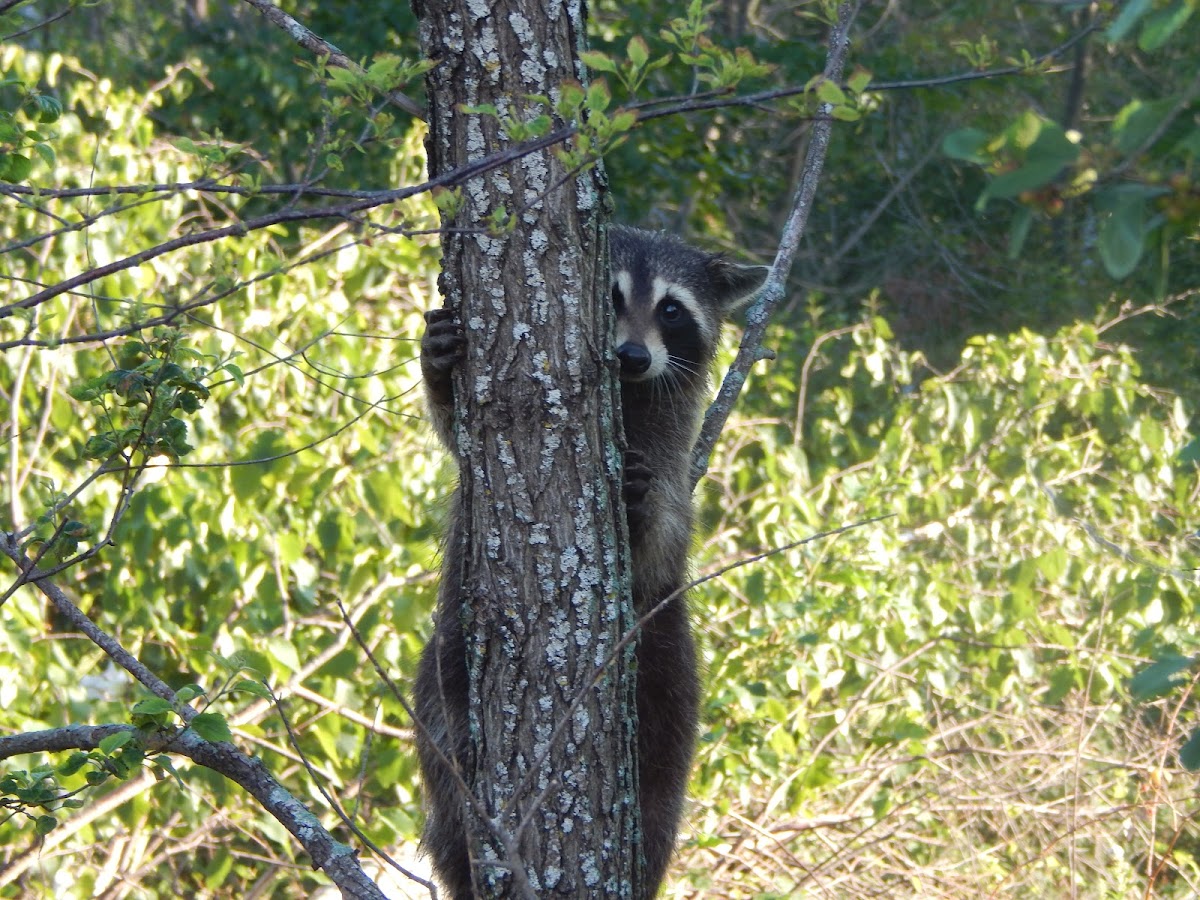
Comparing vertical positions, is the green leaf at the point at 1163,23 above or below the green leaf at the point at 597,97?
below

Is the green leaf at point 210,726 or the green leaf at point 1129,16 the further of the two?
the green leaf at point 210,726

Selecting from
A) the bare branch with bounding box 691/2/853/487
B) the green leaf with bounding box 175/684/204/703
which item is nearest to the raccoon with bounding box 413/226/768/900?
the bare branch with bounding box 691/2/853/487

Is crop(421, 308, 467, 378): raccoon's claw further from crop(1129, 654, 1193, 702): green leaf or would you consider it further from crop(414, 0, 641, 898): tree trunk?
crop(1129, 654, 1193, 702): green leaf

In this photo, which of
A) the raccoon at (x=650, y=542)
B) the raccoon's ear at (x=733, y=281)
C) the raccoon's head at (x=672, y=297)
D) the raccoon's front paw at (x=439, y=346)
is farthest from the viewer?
the raccoon's ear at (x=733, y=281)

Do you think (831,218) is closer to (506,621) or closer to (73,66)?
(73,66)

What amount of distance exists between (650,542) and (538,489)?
101 cm

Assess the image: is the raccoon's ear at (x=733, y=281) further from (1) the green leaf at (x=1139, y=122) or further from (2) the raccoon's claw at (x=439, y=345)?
(1) the green leaf at (x=1139, y=122)

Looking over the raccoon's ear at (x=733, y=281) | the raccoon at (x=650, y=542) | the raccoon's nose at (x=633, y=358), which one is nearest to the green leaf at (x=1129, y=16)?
the raccoon at (x=650, y=542)

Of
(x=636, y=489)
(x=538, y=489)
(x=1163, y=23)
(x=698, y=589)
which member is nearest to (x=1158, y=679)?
(x=1163, y=23)

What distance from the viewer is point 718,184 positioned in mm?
8727

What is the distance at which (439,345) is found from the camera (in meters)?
2.25

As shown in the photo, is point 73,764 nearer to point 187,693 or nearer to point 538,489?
point 187,693

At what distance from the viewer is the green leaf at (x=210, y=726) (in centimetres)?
186

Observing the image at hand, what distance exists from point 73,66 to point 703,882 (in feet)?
11.1
